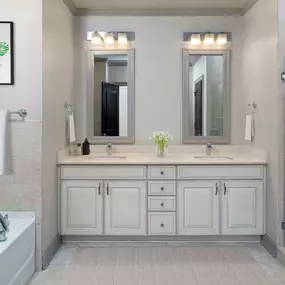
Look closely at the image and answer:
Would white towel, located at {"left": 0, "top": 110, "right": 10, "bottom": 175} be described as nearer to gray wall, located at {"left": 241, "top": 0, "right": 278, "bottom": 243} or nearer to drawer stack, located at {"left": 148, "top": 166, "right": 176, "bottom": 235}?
drawer stack, located at {"left": 148, "top": 166, "right": 176, "bottom": 235}

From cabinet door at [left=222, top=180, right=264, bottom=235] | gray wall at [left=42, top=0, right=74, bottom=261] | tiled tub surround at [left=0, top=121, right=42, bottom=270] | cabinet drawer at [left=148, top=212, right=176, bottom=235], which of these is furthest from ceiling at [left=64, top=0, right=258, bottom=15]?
cabinet drawer at [left=148, top=212, right=176, bottom=235]

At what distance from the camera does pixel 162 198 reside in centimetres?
345

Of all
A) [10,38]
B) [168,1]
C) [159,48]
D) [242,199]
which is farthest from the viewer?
[159,48]

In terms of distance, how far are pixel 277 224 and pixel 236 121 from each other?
1.34 metres

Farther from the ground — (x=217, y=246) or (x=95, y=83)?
(x=95, y=83)

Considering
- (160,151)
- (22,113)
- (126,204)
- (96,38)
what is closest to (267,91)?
(160,151)

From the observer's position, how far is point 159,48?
406cm

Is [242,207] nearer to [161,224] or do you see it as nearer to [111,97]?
[161,224]

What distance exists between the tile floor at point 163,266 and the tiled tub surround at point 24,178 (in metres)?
0.33

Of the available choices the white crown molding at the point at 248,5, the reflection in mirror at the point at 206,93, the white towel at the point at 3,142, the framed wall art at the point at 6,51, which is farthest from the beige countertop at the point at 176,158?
the white crown molding at the point at 248,5

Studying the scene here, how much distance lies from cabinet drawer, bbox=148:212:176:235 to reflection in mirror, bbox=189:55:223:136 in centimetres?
108

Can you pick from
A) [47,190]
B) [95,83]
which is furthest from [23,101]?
[95,83]

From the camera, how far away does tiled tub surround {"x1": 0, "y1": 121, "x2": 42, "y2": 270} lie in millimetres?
2861

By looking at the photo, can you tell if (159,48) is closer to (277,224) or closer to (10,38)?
(10,38)
